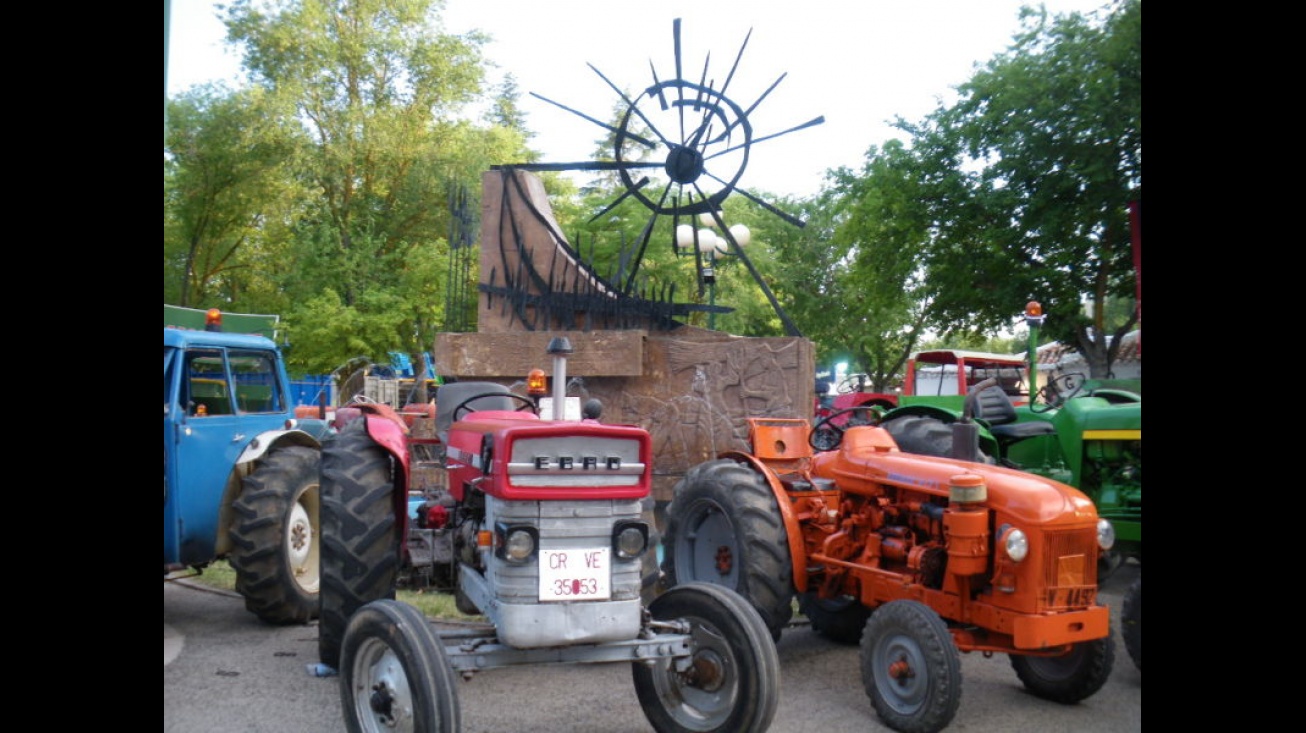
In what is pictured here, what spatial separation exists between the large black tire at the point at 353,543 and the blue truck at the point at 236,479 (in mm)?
1452

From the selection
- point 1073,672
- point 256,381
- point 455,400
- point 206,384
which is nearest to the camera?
point 1073,672

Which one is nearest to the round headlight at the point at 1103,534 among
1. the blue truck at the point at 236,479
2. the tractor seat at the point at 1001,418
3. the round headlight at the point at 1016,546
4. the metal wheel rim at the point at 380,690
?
the round headlight at the point at 1016,546

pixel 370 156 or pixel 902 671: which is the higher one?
pixel 370 156

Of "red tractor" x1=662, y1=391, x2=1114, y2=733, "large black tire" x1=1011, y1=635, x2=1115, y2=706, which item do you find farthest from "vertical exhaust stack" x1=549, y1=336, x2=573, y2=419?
"large black tire" x1=1011, y1=635, x2=1115, y2=706

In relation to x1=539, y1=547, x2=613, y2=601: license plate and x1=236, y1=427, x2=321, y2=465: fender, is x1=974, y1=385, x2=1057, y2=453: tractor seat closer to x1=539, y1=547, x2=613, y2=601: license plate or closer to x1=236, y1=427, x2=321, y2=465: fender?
x1=539, y1=547, x2=613, y2=601: license plate

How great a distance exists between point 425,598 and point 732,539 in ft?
7.51

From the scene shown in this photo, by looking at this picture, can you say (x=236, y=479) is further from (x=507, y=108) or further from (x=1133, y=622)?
(x=507, y=108)

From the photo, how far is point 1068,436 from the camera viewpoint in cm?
738

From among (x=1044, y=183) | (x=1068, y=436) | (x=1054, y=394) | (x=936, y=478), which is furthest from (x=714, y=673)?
(x=1044, y=183)

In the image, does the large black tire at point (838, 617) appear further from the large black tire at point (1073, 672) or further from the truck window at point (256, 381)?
the truck window at point (256, 381)
